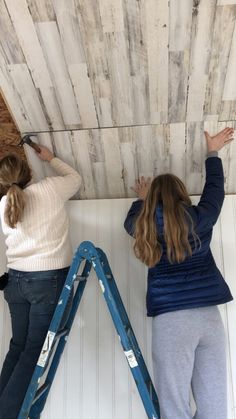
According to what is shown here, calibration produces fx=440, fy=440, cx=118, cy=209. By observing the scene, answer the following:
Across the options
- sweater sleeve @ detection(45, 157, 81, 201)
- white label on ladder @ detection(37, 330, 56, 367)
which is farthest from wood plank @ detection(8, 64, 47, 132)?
white label on ladder @ detection(37, 330, 56, 367)

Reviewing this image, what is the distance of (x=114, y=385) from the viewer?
2336mm

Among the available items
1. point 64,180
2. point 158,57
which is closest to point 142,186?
point 64,180

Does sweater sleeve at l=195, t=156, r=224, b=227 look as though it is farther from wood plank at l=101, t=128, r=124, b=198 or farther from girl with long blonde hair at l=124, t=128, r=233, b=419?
wood plank at l=101, t=128, r=124, b=198

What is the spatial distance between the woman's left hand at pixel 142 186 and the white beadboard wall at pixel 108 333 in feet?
0.43

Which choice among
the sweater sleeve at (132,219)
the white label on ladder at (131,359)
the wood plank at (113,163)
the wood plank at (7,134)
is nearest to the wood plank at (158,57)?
the wood plank at (113,163)

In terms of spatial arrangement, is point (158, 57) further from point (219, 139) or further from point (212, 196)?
point (212, 196)

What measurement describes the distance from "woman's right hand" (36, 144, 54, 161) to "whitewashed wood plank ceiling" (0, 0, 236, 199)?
48 mm

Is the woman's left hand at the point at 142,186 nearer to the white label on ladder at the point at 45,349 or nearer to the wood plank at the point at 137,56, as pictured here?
the wood plank at the point at 137,56

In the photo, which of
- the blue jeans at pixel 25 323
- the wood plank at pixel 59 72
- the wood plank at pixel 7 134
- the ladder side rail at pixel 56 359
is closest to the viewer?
the wood plank at pixel 59 72

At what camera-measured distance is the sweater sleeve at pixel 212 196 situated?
79.4 inches

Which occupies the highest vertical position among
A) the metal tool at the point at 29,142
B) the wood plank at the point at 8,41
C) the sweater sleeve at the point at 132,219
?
the wood plank at the point at 8,41

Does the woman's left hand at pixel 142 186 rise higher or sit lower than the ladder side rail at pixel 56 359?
higher

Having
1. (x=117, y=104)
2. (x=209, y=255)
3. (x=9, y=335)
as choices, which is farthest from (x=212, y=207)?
(x=9, y=335)

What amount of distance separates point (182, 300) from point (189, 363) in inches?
10.5
